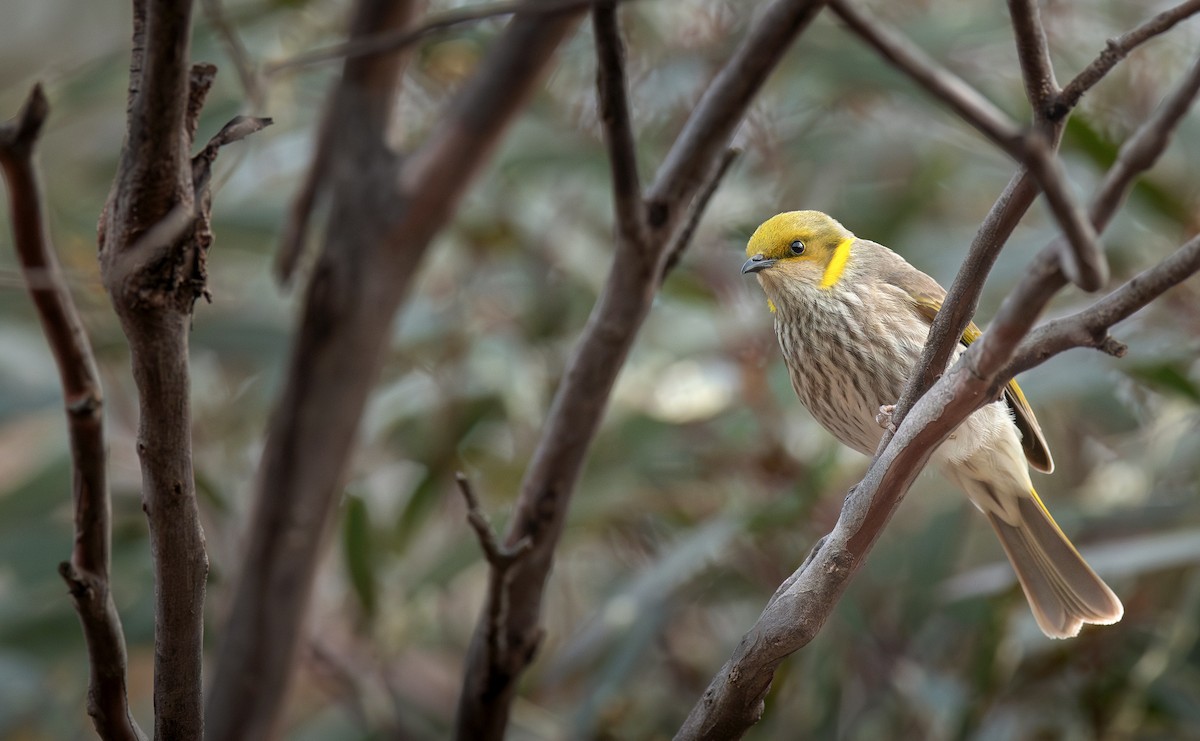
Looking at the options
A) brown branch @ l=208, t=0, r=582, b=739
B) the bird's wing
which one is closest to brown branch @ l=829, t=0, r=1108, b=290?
the bird's wing

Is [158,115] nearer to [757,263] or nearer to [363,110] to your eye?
[757,263]

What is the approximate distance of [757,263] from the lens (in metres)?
1.38

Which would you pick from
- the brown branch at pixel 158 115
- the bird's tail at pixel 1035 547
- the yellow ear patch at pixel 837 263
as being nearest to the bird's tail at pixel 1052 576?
the bird's tail at pixel 1035 547

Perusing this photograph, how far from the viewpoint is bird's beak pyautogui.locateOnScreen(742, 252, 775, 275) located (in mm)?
1376

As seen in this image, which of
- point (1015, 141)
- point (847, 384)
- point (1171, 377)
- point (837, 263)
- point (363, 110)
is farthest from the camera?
point (1171, 377)

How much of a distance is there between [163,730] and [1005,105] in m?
2.03

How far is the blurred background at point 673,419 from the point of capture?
2.38 metres

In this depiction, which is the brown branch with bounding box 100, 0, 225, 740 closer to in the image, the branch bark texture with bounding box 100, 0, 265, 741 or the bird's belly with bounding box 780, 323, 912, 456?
the branch bark texture with bounding box 100, 0, 265, 741

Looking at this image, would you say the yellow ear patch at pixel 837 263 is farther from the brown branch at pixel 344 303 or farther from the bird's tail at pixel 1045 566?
the brown branch at pixel 344 303

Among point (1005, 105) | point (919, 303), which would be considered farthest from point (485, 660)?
point (1005, 105)

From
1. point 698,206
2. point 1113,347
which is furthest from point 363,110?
point 1113,347

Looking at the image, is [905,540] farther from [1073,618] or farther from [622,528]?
[1073,618]

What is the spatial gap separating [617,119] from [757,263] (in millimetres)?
231

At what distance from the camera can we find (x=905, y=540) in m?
2.58
